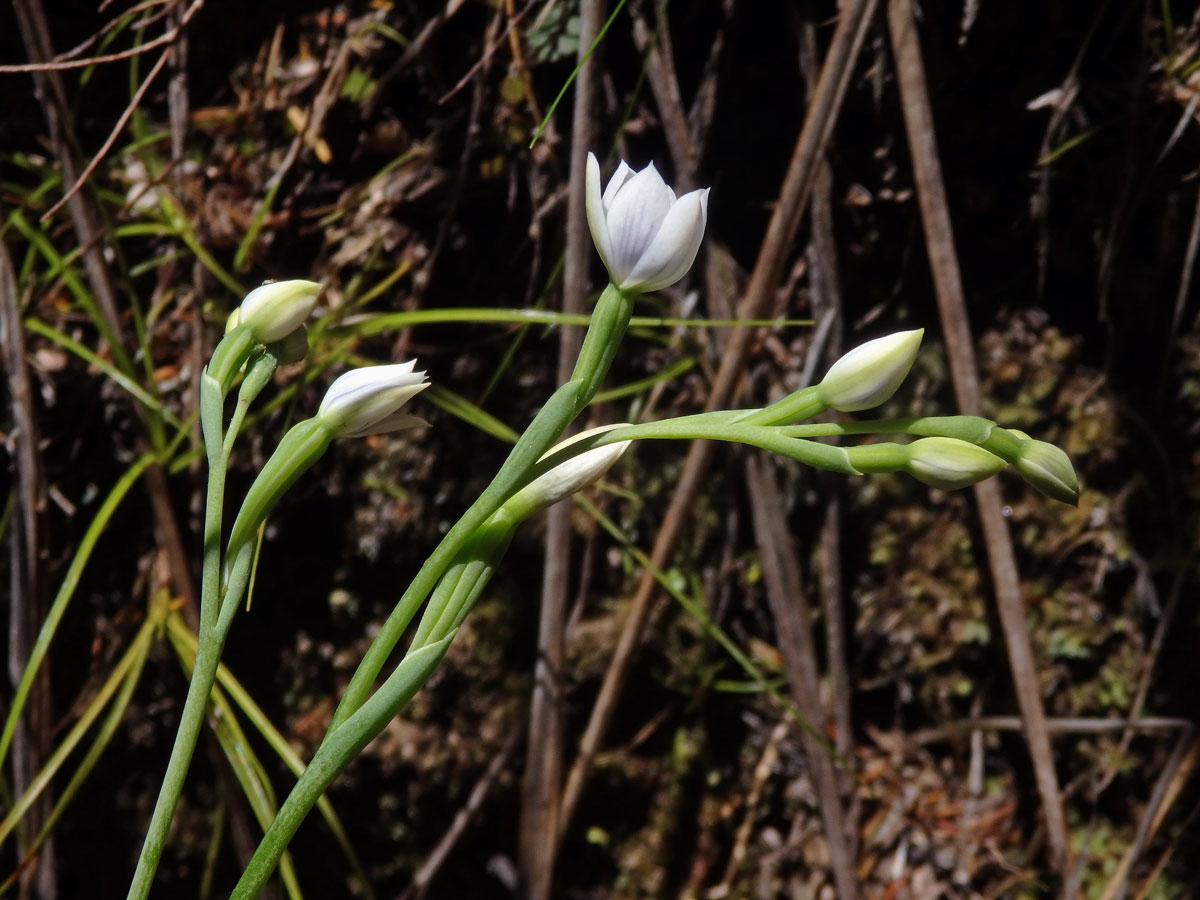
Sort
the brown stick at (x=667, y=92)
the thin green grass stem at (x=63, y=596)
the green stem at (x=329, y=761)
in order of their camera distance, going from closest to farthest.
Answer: the green stem at (x=329, y=761) < the thin green grass stem at (x=63, y=596) < the brown stick at (x=667, y=92)

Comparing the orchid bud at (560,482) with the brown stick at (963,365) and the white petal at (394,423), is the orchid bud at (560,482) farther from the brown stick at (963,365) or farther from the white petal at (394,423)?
the brown stick at (963,365)

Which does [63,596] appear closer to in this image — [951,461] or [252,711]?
Result: [252,711]

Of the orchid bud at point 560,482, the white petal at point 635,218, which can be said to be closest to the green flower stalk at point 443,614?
the orchid bud at point 560,482

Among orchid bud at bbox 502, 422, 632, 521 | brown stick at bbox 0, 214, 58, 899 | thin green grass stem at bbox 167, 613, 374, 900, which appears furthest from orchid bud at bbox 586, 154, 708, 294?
brown stick at bbox 0, 214, 58, 899

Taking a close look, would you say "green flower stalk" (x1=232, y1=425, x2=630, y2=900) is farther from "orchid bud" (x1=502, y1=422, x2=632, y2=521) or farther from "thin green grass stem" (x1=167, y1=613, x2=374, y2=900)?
"thin green grass stem" (x1=167, y1=613, x2=374, y2=900)

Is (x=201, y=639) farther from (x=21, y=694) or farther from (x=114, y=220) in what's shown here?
(x=114, y=220)

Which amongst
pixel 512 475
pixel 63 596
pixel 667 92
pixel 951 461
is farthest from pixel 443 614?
pixel 667 92
